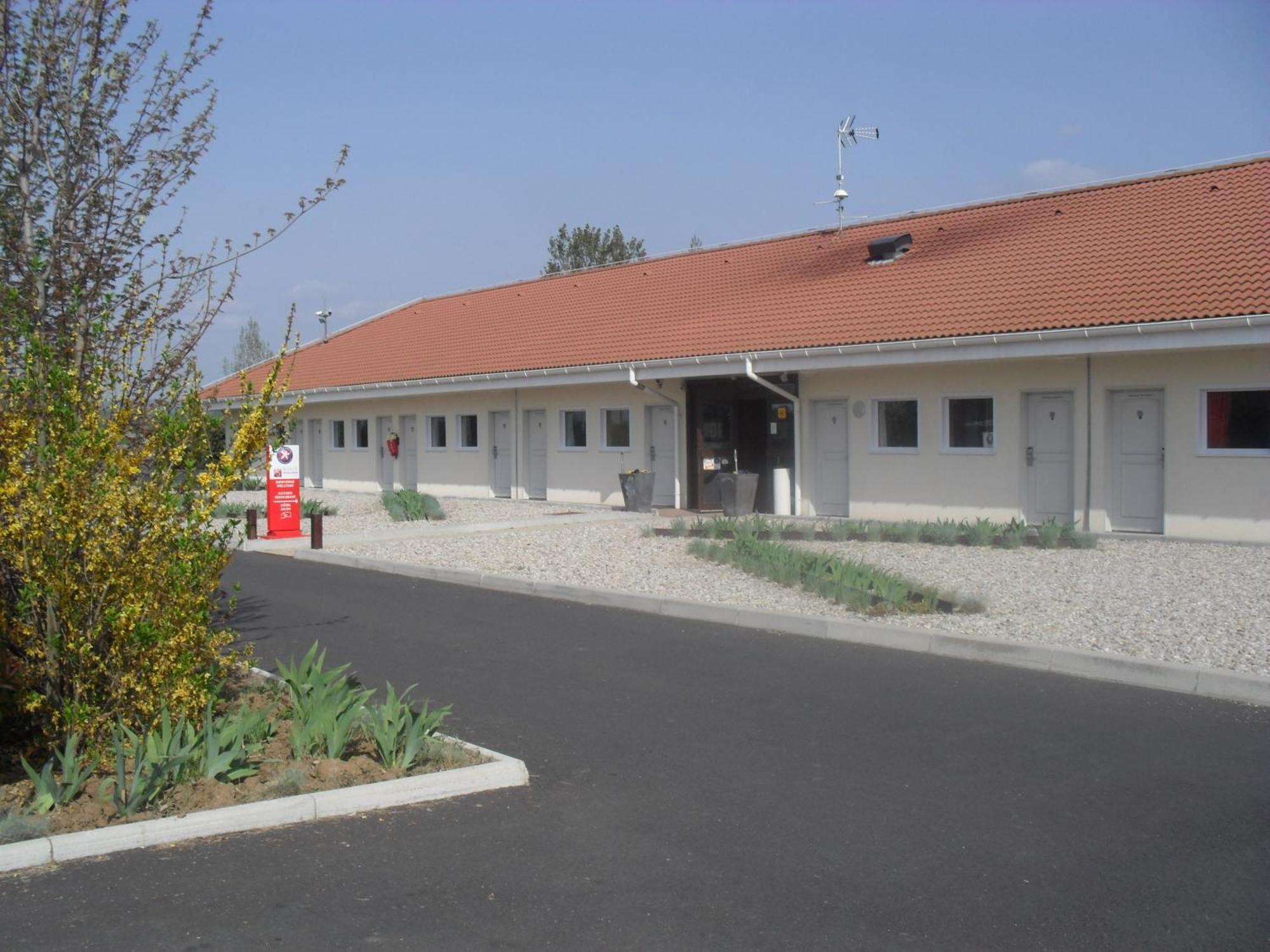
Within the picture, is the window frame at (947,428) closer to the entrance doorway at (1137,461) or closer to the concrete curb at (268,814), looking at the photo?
the entrance doorway at (1137,461)

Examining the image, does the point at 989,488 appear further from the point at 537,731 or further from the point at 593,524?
the point at 537,731

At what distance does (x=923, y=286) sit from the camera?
70.7 ft

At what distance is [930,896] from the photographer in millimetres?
5133

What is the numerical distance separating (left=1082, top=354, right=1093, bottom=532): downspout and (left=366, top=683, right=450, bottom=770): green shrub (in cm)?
1331

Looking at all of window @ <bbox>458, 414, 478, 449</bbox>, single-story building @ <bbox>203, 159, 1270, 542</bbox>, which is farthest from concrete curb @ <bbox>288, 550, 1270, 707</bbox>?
window @ <bbox>458, 414, 478, 449</bbox>

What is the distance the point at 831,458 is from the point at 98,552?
54.9 ft

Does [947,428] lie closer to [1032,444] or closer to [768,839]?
[1032,444]

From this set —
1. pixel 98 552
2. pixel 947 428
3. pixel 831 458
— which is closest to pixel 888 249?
pixel 831 458

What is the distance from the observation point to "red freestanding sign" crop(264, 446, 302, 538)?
21000mm

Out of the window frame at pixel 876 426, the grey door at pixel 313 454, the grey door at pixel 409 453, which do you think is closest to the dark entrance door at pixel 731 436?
the window frame at pixel 876 426

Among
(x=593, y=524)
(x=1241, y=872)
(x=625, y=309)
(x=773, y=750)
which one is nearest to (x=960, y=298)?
(x=593, y=524)

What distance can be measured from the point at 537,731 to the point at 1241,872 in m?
4.05

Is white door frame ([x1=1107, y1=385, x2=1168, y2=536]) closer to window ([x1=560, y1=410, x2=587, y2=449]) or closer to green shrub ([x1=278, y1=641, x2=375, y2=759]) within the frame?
window ([x1=560, y1=410, x2=587, y2=449])

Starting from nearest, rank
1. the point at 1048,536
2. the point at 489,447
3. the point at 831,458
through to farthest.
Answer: the point at 1048,536 < the point at 831,458 < the point at 489,447
